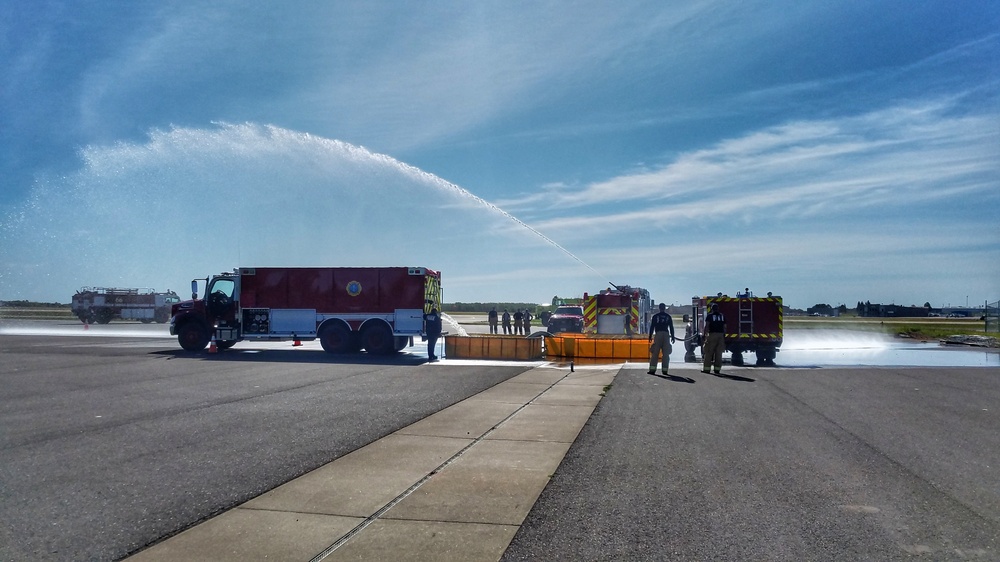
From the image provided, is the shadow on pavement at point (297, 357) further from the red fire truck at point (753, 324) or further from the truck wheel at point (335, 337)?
the red fire truck at point (753, 324)

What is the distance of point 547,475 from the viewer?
742 cm

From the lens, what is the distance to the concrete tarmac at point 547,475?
5332mm

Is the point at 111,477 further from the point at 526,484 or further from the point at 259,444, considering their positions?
the point at 526,484

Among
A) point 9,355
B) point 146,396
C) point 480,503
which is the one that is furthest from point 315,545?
point 9,355

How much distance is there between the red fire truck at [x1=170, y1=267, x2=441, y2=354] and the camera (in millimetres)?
→ 24234

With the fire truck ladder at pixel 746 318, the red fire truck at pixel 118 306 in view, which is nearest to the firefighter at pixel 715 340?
the fire truck ladder at pixel 746 318

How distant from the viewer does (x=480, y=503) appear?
639 centimetres

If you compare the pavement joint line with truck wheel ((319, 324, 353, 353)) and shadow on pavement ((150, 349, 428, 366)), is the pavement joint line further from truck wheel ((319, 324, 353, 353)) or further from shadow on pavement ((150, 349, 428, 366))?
truck wheel ((319, 324, 353, 353))

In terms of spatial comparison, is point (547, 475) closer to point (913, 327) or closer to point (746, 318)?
point (746, 318)

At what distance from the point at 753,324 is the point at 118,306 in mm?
52766

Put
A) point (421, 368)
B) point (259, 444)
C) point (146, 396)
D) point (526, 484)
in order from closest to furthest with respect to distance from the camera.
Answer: point (526, 484) → point (259, 444) → point (146, 396) → point (421, 368)

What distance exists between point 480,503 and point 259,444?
12.5ft

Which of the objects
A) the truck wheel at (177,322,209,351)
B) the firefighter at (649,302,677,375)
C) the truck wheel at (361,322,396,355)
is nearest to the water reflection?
the firefighter at (649,302,677,375)

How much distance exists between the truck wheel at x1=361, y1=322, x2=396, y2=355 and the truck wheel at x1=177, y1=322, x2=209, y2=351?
227 inches
